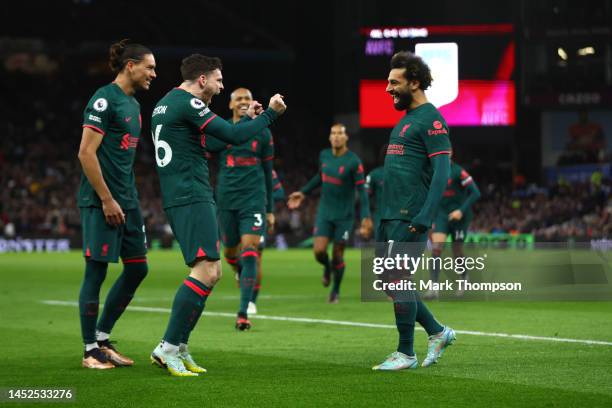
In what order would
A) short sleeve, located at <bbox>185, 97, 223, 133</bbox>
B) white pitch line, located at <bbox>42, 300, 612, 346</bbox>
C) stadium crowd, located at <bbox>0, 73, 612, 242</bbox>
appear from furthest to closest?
1. stadium crowd, located at <bbox>0, 73, 612, 242</bbox>
2. white pitch line, located at <bbox>42, 300, 612, 346</bbox>
3. short sleeve, located at <bbox>185, 97, 223, 133</bbox>

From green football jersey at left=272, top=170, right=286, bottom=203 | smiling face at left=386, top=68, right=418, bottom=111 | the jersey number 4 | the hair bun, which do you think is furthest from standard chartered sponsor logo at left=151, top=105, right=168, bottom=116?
green football jersey at left=272, top=170, right=286, bottom=203

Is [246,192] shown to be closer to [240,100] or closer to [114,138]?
[240,100]

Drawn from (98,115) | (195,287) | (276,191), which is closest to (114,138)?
(98,115)

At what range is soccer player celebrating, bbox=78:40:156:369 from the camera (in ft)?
27.6

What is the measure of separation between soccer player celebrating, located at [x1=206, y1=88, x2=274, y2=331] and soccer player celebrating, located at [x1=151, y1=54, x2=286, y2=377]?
4237mm

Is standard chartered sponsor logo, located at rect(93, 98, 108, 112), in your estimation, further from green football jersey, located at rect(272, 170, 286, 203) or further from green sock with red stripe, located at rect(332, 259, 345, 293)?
green sock with red stripe, located at rect(332, 259, 345, 293)

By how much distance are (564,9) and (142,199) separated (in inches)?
727

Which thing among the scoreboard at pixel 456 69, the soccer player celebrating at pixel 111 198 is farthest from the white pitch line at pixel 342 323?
the scoreboard at pixel 456 69

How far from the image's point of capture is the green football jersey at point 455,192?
56.1 feet

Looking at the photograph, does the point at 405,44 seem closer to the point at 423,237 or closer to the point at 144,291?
the point at 144,291

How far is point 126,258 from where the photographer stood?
8.89 metres

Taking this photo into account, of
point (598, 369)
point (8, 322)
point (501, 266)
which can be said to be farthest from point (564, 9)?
point (598, 369)

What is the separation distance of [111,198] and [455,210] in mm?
9481

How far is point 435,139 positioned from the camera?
8.33m
